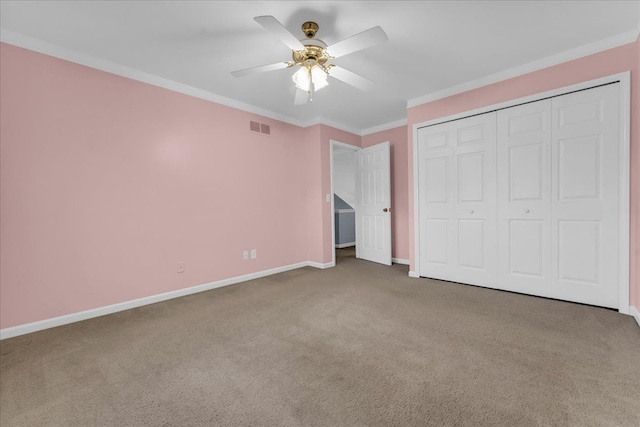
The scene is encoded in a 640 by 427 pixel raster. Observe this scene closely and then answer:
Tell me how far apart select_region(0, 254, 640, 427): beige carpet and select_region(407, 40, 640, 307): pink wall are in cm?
89

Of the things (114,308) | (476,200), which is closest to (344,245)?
(476,200)

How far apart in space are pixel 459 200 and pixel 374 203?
1677 mm

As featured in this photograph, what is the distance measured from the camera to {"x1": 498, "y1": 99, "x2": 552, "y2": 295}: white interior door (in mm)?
2870

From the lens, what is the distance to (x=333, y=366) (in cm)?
176

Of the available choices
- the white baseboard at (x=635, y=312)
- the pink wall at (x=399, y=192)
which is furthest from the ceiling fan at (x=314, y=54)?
the white baseboard at (x=635, y=312)

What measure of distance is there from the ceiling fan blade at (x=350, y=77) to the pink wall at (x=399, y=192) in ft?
8.23

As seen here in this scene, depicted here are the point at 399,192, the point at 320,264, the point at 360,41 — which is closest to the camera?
the point at 360,41

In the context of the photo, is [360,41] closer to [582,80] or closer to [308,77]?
[308,77]

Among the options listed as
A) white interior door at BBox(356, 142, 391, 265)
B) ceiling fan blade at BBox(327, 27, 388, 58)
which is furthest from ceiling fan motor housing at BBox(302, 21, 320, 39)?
white interior door at BBox(356, 142, 391, 265)

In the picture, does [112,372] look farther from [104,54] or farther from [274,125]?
[274,125]

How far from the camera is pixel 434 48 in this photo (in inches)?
103

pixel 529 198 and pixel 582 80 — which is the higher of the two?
pixel 582 80

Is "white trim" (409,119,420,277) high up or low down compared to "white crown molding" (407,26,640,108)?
down

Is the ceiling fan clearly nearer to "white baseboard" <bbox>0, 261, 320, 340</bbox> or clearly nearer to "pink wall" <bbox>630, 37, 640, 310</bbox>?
"pink wall" <bbox>630, 37, 640, 310</bbox>
